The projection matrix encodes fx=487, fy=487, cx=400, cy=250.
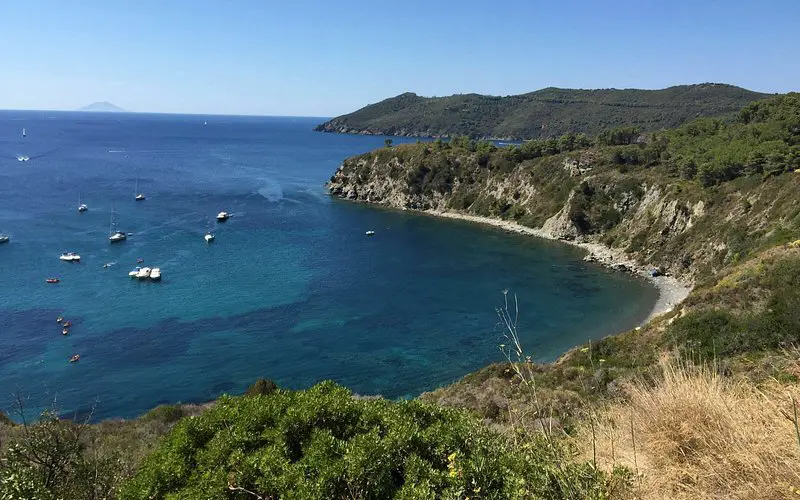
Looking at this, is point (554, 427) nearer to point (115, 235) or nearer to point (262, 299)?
point (262, 299)

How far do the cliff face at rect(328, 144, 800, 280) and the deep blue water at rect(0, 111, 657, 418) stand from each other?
6814 millimetres

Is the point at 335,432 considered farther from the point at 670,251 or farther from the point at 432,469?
the point at 670,251

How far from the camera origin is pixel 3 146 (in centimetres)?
16425

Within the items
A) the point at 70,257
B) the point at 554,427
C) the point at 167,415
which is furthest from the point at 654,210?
the point at 70,257

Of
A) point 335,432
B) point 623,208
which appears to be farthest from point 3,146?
point 335,432

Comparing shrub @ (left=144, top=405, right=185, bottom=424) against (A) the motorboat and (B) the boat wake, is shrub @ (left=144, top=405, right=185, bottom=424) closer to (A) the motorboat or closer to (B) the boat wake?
(A) the motorboat

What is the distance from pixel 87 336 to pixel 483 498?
144 feet

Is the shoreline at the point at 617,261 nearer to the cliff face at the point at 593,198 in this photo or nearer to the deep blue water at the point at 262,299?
the cliff face at the point at 593,198

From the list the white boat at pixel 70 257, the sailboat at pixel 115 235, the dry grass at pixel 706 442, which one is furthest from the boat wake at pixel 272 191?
the dry grass at pixel 706 442

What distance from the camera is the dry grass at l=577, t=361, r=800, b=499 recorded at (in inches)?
195

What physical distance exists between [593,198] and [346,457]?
250 ft

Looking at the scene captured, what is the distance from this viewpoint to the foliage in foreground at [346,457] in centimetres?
674

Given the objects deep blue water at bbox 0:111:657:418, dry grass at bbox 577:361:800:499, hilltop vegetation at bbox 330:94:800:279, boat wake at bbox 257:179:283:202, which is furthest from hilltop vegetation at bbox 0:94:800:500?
boat wake at bbox 257:179:283:202

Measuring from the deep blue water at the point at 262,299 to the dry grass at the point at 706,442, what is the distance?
91.8 feet
